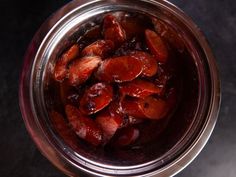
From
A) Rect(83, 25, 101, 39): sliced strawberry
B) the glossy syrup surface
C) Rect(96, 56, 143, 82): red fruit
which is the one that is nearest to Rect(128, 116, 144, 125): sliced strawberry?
the glossy syrup surface

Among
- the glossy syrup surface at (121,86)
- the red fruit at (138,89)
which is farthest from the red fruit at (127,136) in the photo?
the red fruit at (138,89)

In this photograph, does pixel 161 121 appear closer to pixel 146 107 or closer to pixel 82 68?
pixel 146 107

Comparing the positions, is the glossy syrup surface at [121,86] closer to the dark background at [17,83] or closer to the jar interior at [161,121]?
the jar interior at [161,121]

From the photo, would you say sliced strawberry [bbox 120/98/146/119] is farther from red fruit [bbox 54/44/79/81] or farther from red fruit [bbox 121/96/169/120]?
red fruit [bbox 54/44/79/81]

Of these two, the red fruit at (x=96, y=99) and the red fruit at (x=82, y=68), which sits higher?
Answer: the red fruit at (x=82, y=68)

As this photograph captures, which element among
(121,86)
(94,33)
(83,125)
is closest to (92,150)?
(83,125)
